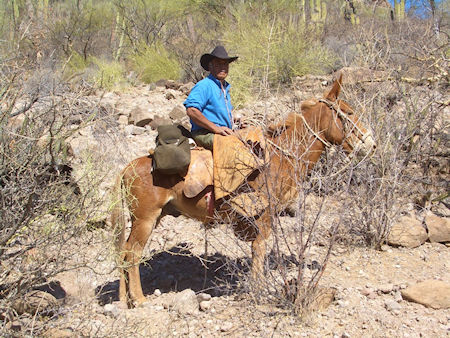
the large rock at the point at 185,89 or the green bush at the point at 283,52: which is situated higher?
the green bush at the point at 283,52

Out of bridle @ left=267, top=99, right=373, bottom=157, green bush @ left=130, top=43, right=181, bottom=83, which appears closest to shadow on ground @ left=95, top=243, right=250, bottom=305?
bridle @ left=267, top=99, right=373, bottom=157

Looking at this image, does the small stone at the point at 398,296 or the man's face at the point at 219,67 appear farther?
the man's face at the point at 219,67

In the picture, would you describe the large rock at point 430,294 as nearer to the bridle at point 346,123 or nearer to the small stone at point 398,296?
the small stone at point 398,296

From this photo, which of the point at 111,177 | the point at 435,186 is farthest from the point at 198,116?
the point at 435,186

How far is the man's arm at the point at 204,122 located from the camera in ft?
17.3

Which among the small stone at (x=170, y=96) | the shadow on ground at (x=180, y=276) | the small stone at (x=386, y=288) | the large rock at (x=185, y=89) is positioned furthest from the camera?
the large rock at (x=185, y=89)

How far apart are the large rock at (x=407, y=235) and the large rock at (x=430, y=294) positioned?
1.79m

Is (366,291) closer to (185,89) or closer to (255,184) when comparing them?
(255,184)

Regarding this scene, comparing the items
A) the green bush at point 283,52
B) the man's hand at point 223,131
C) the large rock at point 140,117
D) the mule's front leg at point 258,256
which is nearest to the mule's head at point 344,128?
the man's hand at point 223,131

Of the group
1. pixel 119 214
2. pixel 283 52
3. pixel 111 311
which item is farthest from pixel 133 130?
pixel 111 311

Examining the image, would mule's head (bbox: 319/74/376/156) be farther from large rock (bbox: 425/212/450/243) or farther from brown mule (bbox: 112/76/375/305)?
large rock (bbox: 425/212/450/243)

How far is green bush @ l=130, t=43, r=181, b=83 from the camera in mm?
17547

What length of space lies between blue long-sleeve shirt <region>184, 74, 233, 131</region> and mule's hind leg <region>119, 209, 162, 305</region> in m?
1.21

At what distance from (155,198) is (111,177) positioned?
309 centimetres
